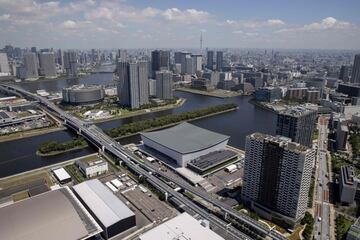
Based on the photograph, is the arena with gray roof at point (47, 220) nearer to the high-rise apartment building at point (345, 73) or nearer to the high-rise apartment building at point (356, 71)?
the high-rise apartment building at point (356, 71)

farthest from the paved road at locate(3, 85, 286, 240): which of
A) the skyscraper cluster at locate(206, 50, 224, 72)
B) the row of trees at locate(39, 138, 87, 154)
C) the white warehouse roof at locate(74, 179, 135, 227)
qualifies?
the skyscraper cluster at locate(206, 50, 224, 72)

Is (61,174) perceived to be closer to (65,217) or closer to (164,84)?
(65,217)

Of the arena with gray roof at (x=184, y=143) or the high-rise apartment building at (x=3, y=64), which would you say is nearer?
the arena with gray roof at (x=184, y=143)

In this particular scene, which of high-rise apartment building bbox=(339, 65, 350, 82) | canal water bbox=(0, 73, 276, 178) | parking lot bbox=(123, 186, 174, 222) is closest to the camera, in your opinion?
parking lot bbox=(123, 186, 174, 222)

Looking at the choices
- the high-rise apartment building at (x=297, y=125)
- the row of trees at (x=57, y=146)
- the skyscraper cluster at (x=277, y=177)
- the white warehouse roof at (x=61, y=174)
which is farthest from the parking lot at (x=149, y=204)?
the high-rise apartment building at (x=297, y=125)

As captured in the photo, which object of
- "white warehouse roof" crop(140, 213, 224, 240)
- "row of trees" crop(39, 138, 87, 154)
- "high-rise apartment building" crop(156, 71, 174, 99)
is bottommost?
"row of trees" crop(39, 138, 87, 154)

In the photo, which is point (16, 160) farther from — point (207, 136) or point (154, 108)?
point (154, 108)

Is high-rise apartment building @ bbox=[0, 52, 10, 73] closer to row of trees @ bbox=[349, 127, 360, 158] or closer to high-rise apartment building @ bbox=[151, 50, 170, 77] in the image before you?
high-rise apartment building @ bbox=[151, 50, 170, 77]
